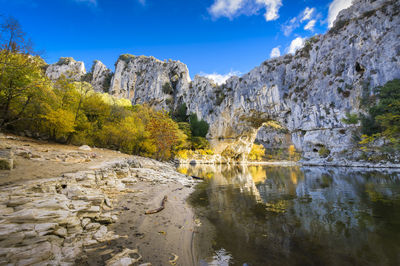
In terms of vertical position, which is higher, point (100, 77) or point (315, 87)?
point (100, 77)

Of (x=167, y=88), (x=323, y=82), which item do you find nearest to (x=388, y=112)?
(x=323, y=82)

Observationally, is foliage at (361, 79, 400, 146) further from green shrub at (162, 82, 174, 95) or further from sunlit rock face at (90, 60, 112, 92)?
sunlit rock face at (90, 60, 112, 92)

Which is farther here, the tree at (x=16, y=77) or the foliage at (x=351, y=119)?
the foliage at (x=351, y=119)

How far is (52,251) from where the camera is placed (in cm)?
236

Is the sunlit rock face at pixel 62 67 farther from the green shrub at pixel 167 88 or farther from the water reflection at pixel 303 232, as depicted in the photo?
the water reflection at pixel 303 232

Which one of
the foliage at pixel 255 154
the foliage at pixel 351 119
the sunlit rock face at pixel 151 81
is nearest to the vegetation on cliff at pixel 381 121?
the foliage at pixel 351 119

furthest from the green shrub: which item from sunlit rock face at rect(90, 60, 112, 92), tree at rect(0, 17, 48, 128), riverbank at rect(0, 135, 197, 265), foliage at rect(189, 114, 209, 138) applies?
riverbank at rect(0, 135, 197, 265)

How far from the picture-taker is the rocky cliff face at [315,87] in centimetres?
2586

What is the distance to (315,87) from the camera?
3092cm

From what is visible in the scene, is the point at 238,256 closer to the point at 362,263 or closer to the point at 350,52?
the point at 362,263

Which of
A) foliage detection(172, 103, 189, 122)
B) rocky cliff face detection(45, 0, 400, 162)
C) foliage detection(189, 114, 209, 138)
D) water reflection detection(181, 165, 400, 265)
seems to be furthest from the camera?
foliage detection(172, 103, 189, 122)

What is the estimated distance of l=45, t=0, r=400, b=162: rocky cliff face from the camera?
25859 mm

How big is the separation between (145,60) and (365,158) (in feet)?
220

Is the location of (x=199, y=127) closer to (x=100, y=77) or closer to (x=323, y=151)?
(x=323, y=151)
